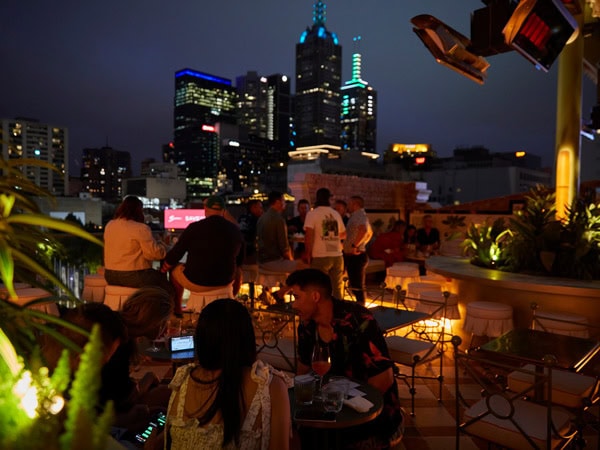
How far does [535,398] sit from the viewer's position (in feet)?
11.0

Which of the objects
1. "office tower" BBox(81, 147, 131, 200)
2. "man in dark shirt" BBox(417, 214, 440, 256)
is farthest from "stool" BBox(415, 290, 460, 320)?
"office tower" BBox(81, 147, 131, 200)

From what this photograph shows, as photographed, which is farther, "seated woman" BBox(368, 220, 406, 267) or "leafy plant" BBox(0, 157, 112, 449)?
"seated woman" BBox(368, 220, 406, 267)

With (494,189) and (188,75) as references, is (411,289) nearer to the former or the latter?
(494,189)

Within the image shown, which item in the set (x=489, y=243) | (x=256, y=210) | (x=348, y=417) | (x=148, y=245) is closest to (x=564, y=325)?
(x=489, y=243)

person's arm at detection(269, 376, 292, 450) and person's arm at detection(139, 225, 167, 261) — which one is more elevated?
person's arm at detection(139, 225, 167, 261)

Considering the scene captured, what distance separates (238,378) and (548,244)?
4785 mm

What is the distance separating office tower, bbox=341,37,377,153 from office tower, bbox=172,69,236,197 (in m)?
42.4

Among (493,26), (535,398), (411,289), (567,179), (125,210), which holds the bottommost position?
(535,398)

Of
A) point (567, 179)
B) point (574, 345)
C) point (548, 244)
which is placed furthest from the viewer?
point (567, 179)

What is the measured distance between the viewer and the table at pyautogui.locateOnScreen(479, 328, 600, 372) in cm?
286

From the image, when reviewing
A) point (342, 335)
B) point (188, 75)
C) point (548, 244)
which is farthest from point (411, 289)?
point (188, 75)

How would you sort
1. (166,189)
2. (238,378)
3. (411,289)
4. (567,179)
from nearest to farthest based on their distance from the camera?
(238,378), (411,289), (567,179), (166,189)

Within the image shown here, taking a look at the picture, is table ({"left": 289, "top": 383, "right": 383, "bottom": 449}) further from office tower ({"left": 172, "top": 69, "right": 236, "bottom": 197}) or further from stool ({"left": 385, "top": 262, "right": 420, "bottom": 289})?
office tower ({"left": 172, "top": 69, "right": 236, "bottom": 197})

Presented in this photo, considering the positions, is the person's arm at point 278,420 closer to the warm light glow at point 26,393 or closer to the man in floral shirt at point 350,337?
the man in floral shirt at point 350,337
